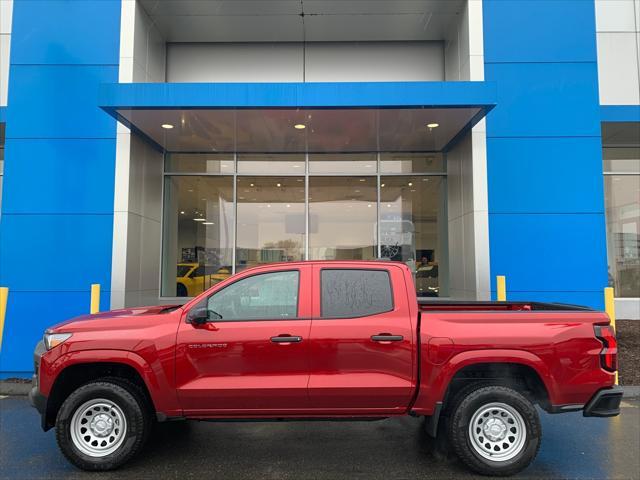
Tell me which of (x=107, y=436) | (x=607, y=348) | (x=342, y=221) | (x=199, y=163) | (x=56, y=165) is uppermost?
(x=199, y=163)

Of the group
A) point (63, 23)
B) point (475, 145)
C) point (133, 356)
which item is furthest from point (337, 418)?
point (63, 23)

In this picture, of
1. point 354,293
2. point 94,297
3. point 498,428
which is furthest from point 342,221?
point 498,428

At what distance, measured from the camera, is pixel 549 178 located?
364 inches

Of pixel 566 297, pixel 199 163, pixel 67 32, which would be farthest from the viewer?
pixel 199 163

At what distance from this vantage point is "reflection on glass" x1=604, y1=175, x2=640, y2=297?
1210cm

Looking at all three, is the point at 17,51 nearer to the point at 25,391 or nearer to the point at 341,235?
the point at 25,391

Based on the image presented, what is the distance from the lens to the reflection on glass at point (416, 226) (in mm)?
11727

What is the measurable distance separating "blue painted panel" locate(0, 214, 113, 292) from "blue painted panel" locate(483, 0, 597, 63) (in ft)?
26.8

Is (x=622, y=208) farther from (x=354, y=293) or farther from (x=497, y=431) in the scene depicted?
(x=354, y=293)

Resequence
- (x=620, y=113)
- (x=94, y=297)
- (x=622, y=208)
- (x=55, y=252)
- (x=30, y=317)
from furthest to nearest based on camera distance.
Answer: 1. (x=622, y=208)
2. (x=620, y=113)
3. (x=55, y=252)
4. (x=30, y=317)
5. (x=94, y=297)

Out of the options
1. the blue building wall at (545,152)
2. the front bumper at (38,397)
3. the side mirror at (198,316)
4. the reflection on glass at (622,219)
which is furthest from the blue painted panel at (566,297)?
the front bumper at (38,397)

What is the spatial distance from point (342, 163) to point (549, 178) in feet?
15.5

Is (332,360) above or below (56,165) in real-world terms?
below

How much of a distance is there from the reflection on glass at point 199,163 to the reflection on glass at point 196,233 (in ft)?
0.65
